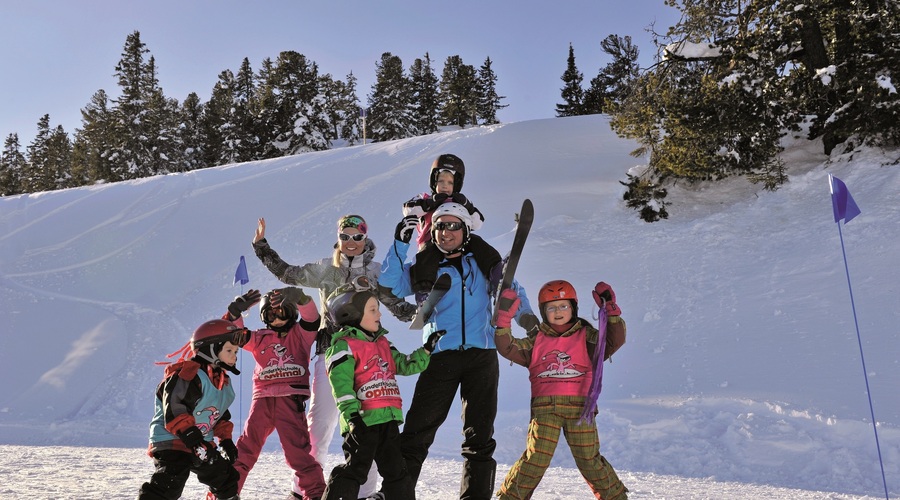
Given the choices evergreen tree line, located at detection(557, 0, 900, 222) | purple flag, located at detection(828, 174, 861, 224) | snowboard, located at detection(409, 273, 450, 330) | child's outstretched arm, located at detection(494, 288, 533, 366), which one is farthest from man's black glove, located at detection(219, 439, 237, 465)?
evergreen tree line, located at detection(557, 0, 900, 222)

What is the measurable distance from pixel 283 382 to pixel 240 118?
44.5 m

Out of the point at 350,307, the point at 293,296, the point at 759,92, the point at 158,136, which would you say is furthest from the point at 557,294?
the point at 158,136

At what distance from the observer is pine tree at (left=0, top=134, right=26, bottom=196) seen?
55.1 metres

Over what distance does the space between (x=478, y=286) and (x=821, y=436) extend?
11.2 ft

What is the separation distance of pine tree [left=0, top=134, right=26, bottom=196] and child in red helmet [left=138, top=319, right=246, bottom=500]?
Result: 2449 inches

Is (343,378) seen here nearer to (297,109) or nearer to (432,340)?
(432,340)

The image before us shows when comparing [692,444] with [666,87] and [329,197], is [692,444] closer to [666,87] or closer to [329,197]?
[666,87]

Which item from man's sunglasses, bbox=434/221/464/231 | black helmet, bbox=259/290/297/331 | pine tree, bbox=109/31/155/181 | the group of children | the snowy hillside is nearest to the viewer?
the group of children

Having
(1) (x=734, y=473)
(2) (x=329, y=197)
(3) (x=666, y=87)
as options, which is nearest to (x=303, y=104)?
(2) (x=329, y=197)

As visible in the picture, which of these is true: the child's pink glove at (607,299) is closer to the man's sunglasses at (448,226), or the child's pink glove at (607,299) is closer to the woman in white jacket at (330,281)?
the man's sunglasses at (448,226)

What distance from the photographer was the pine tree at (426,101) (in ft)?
169

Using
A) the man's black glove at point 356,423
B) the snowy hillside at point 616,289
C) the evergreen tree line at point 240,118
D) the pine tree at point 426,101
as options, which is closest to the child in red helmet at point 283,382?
the man's black glove at point 356,423

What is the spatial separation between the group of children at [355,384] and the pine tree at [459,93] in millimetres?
48778

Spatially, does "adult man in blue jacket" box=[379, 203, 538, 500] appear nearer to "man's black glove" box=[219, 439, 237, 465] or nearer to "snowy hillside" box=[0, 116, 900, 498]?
"man's black glove" box=[219, 439, 237, 465]
